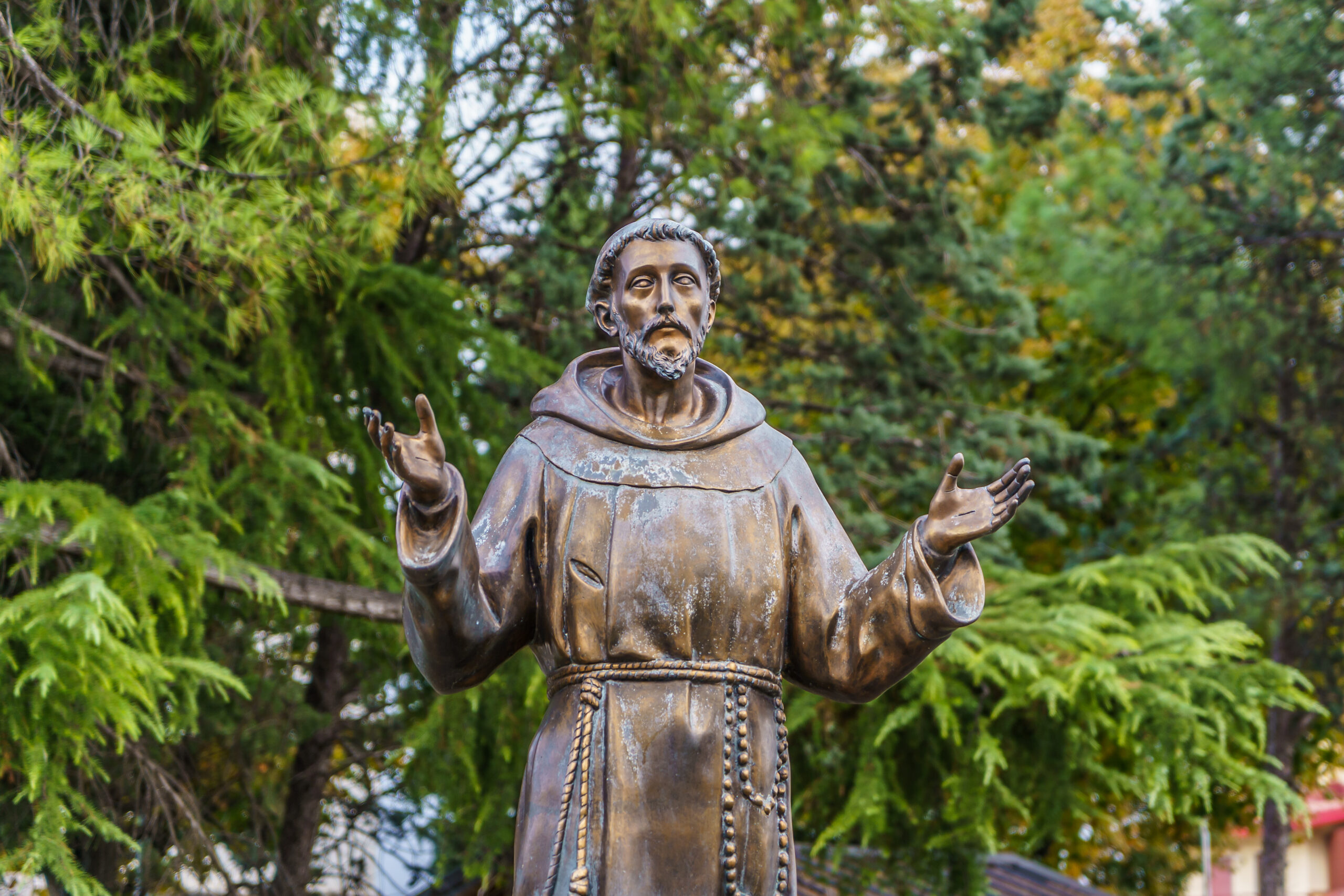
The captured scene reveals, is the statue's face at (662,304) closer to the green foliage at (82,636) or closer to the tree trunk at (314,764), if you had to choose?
the green foliage at (82,636)

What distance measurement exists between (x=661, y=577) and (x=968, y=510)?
71 cm

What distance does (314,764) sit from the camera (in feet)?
34.3

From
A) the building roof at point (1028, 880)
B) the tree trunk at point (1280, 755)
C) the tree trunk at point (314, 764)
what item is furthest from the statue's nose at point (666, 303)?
the building roof at point (1028, 880)

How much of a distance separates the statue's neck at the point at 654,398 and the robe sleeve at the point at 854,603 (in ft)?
0.96

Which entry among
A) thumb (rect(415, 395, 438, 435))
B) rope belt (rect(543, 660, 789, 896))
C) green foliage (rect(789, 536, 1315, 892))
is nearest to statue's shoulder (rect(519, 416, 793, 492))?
rope belt (rect(543, 660, 789, 896))

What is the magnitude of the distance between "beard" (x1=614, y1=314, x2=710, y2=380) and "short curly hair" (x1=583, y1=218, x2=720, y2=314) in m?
0.21

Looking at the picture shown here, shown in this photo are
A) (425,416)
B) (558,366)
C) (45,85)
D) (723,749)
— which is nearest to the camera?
(425,416)

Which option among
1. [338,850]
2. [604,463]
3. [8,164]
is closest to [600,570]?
[604,463]

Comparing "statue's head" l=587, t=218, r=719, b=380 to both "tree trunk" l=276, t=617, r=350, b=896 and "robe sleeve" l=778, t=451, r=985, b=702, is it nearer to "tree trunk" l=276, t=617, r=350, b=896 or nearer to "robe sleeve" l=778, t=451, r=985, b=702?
"robe sleeve" l=778, t=451, r=985, b=702

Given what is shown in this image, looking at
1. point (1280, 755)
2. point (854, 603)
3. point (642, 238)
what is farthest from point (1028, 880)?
point (642, 238)

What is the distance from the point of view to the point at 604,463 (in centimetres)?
375

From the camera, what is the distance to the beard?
370cm

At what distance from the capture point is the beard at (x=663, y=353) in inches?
146

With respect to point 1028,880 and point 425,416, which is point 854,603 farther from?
point 1028,880
